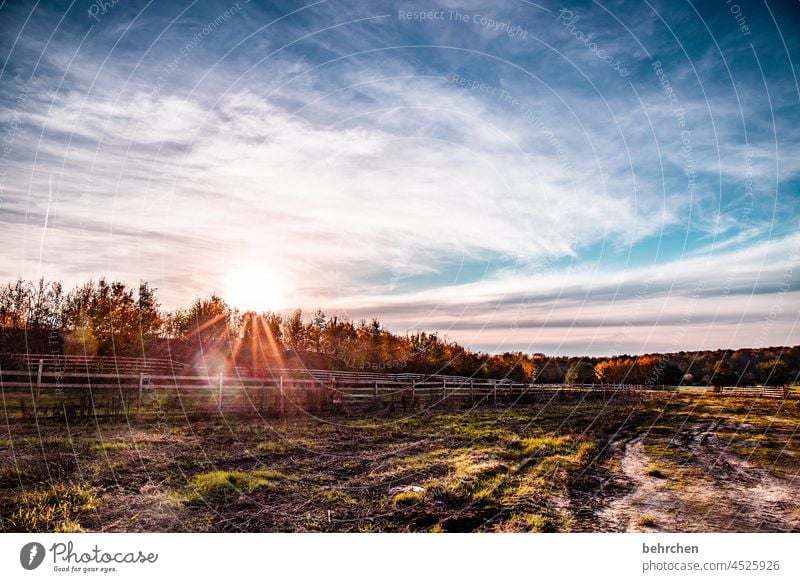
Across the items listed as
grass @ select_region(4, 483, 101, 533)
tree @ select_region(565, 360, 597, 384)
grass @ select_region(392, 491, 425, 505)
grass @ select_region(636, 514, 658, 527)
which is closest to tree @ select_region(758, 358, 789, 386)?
grass @ select_region(636, 514, 658, 527)

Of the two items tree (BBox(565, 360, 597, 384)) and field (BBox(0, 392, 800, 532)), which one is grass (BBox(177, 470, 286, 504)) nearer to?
field (BBox(0, 392, 800, 532))

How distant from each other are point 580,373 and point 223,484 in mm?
50438

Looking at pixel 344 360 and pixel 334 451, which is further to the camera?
pixel 344 360

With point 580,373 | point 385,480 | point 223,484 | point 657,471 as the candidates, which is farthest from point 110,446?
point 580,373

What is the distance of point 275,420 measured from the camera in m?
17.3

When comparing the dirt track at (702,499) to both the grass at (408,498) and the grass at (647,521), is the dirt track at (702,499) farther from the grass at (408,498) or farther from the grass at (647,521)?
the grass at (408,498)

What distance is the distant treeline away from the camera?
3098 centimetres

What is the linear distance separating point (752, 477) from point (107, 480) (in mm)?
11740

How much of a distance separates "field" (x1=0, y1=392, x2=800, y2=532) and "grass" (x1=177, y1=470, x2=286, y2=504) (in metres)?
0.03

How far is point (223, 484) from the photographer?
8.09 metres
